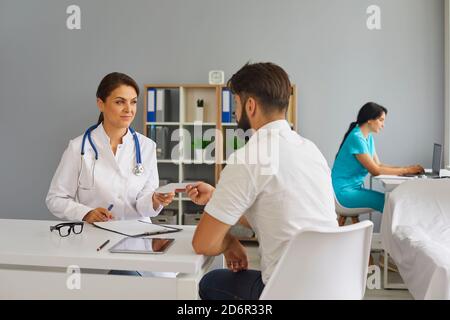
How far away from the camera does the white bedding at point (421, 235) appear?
1.90 metres

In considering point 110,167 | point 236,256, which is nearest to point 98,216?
point 110,167

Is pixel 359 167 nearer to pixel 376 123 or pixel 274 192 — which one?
pixel 376 123

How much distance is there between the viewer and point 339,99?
4270 millimetres

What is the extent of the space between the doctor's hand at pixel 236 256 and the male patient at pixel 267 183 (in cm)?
4

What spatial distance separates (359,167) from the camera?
3.53m

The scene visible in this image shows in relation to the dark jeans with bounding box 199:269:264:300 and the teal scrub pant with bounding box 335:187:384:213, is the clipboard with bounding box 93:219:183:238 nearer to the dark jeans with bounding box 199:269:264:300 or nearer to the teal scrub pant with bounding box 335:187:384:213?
the dark jeans with bounding box 199:269:264:300

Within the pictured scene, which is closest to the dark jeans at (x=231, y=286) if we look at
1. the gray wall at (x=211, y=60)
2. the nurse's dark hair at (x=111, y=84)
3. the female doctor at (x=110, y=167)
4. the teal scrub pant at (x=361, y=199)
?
the female doctor at (x=110, y=167)

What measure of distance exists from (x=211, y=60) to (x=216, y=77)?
0.19 m

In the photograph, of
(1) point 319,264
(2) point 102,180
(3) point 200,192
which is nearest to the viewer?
(1) point 319,264

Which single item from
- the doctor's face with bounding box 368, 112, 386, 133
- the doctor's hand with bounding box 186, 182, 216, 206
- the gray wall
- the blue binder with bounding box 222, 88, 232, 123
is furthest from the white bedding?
the blue binder with bounding box 222, 88, 232, 123

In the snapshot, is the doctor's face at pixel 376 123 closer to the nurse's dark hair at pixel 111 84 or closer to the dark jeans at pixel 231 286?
the nurse's dark hair at pixel 111 84

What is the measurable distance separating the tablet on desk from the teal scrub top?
2.37 m

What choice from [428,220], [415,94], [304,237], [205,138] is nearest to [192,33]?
[205,138]
